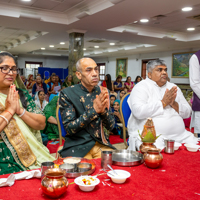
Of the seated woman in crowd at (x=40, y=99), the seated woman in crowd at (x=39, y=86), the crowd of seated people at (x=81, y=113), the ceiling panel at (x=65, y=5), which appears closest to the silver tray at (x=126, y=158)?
the crowd of seated people at (x=81, y=113)

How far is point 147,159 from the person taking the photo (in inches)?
53.4

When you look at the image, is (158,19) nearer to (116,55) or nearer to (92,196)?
(92,196)

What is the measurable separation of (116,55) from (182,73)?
5.25 m

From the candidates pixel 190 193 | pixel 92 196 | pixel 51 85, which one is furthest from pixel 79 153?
pixel 51 85

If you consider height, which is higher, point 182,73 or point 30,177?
point 182,73

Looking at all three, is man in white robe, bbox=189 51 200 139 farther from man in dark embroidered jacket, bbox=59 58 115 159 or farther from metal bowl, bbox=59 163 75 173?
metal bowl, bbox=59 163 75 173

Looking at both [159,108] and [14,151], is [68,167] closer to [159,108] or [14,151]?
[14,151]

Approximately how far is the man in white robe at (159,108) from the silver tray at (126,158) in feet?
2.04

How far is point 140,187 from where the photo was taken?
3.65 feet

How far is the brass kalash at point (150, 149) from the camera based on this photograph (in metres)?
1.34

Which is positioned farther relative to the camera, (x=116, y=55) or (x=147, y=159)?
(x=116, y=55)

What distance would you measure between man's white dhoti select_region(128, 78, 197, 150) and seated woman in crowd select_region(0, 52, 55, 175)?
102 centimetres

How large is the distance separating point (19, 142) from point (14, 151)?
7cm

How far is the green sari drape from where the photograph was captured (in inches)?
61.8
